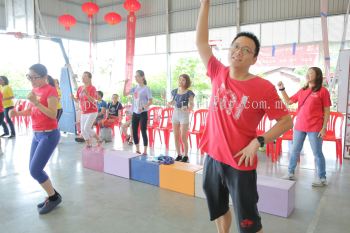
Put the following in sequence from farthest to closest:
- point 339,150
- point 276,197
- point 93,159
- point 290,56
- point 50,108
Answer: point 290,56
point 339,150
point 93,159
point 276,197
point 50,108

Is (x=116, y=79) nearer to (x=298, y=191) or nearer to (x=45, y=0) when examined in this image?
(x=45, y=0)

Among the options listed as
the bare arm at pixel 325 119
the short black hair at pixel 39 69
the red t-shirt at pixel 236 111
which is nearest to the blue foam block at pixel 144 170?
the short black hair at pixel 39 69

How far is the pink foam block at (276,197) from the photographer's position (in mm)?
2781

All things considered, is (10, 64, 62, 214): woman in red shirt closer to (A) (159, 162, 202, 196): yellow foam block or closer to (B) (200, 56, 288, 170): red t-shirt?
(A) (159, 162, 202, 196): yellow foam block

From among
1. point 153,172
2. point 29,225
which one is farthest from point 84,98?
point 29,225

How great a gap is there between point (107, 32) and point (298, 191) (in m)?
11.0

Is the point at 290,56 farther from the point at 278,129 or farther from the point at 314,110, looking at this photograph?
the point at 278,129

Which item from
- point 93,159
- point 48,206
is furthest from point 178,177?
point 93,159

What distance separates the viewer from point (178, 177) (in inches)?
136

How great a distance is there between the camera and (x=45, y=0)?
35.6 feet

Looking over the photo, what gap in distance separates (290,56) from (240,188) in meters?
7.85

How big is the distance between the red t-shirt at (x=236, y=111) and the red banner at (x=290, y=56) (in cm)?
748

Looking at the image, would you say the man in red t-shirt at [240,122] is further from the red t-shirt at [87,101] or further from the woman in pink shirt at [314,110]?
the red t-shirt at [87,101]

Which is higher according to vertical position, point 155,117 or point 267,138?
point 267,138
